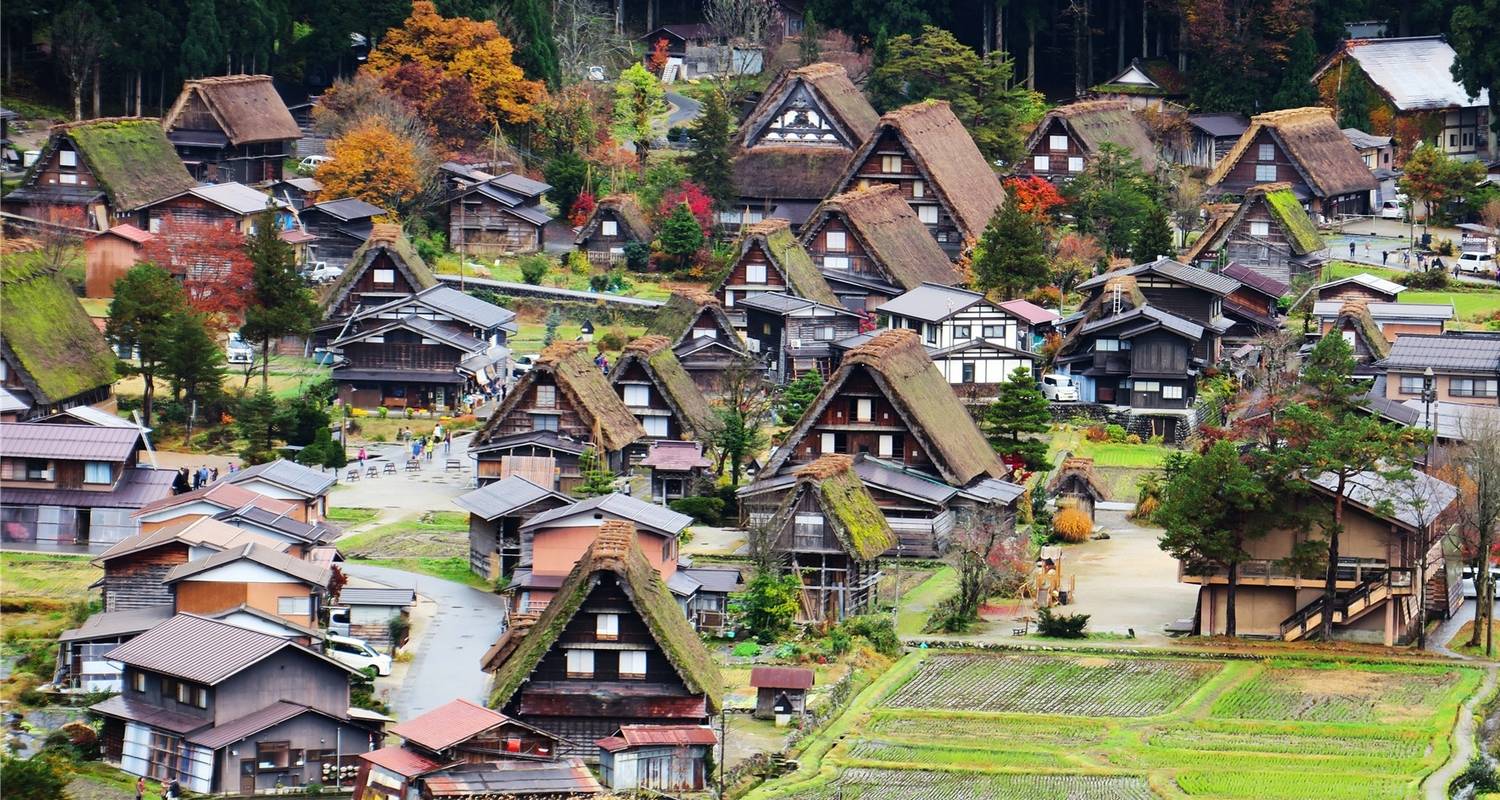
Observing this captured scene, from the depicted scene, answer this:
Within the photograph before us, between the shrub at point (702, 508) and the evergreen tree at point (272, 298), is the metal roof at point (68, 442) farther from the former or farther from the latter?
the shrub at point (702, 508)

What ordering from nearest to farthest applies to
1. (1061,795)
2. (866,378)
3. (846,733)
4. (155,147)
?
1. (1061,795)
2. (846,733)
3. (866,378)
4. (155,147)

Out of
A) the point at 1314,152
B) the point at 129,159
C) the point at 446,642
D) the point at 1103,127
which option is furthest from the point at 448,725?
the point at 1314,152

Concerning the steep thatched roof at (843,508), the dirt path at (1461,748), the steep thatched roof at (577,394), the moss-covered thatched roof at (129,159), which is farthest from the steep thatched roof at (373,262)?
the dirt path at (1461,748)

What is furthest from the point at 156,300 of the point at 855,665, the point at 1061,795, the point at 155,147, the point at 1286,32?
the point at 1286,32

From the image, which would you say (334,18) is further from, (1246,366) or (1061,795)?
(1061,795)

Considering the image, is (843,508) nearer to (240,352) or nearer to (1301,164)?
(240,352)
